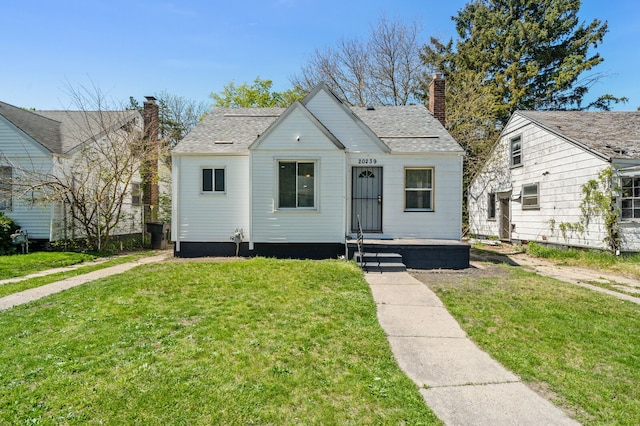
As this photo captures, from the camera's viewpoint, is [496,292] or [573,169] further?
[573,169]

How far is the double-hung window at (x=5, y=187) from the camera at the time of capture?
12.6 meters

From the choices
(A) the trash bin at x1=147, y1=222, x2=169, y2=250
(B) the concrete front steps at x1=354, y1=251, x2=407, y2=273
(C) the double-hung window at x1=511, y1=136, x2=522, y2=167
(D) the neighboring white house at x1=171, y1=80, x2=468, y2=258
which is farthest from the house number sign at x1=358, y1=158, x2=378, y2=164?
(A) the trash bin at x1=147, y1=222, x2=169, y2=250

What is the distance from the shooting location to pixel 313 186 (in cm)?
1054

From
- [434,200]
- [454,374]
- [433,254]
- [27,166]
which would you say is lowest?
[454,374]

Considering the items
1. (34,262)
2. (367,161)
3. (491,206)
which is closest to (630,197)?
(491,206)

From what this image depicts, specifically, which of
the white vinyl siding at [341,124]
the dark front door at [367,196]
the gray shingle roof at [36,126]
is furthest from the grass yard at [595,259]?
the gray shingle roof at [36,126]

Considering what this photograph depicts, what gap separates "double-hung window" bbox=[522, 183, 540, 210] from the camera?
48.6 feet

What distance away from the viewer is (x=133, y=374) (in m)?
3.38

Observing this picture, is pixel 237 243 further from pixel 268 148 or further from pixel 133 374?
pixel 133 374

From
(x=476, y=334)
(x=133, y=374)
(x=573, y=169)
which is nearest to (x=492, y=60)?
(x=573, y=169)

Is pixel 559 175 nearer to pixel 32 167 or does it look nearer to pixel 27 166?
pixel 32 167

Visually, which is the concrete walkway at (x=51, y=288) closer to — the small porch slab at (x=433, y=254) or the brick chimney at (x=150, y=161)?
the brick chimney at (x=150, y=161)

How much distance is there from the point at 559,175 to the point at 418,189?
7.04m

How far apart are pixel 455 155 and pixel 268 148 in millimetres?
6051
